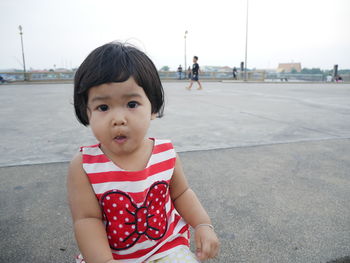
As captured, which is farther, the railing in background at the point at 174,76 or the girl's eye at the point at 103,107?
the railing in background at the point at 174,76

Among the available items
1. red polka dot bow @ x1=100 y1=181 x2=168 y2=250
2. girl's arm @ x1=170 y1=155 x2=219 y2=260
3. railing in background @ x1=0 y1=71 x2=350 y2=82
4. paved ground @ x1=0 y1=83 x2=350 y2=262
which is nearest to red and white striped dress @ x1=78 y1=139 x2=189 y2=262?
red polka dot bow @ x1=100 y1=181 x2=168 y2=250

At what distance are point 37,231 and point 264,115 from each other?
4.82 meters

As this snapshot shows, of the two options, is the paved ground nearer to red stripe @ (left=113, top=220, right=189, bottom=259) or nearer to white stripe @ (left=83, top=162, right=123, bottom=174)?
red stripe @ (left=113, top=220, right=189, bottom=259)

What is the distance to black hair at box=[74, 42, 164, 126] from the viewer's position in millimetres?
999

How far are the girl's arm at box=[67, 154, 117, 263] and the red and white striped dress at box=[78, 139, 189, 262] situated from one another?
0.08 ft

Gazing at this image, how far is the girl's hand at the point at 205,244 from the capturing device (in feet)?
3.50

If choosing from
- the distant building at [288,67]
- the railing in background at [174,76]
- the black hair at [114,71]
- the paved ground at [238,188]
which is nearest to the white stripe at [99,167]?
the black hair at [114,71]

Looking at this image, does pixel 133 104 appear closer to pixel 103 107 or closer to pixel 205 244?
pixel 103 107

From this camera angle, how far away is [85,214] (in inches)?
40.1

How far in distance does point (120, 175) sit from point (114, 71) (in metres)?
0.37

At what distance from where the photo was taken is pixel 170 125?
14.9 ft

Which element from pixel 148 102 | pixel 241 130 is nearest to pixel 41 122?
pixel 241 130

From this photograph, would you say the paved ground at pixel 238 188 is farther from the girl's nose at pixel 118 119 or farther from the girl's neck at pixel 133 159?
the girl's nose at pixel 118 119

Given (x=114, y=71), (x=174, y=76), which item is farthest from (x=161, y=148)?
(x=174, y=76)
